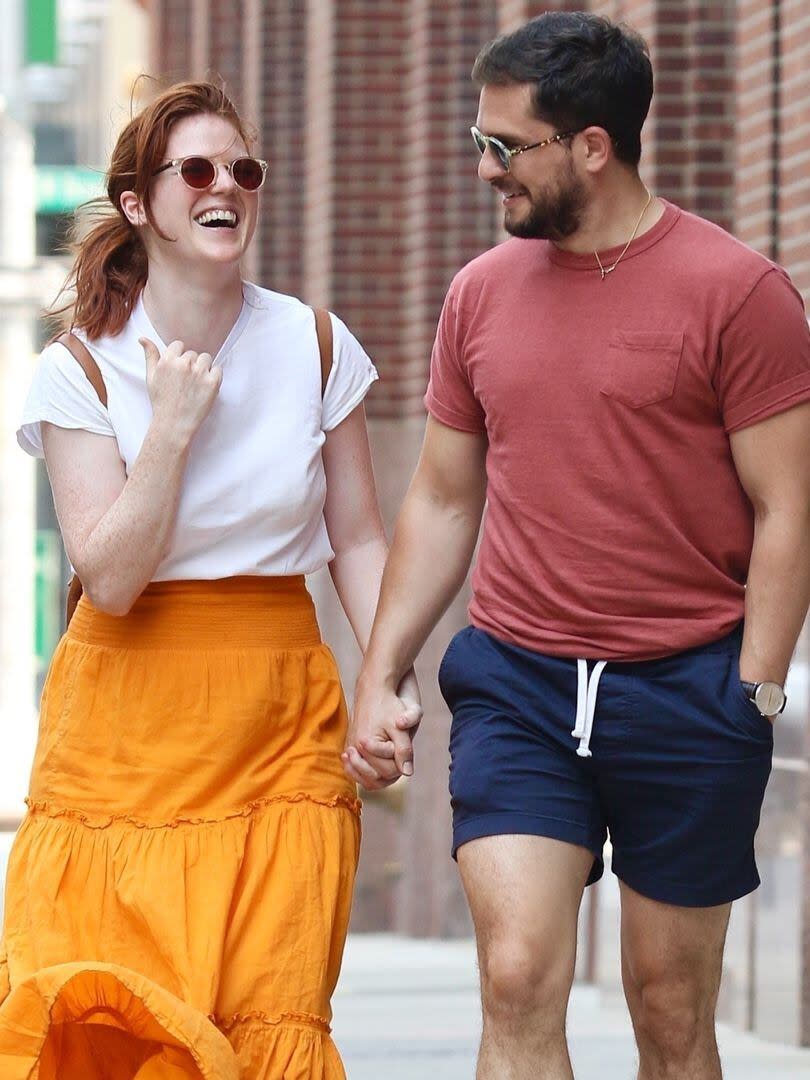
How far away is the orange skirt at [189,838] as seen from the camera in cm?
413

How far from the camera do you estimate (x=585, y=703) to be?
4.22 meters

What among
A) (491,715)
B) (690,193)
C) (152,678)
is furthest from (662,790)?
(690,193)

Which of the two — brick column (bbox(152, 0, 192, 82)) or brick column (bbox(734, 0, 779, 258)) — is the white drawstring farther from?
brick column (bbox(152, 0, 192, 82))

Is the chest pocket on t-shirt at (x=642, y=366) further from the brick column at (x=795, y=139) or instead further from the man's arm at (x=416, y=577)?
the brick column at (x=795, y=139)

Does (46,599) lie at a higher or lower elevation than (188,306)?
lower

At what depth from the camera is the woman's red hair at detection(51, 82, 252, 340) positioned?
13.8 feet

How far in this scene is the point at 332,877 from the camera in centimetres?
423

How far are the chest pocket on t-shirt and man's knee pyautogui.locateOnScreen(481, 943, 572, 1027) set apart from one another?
959 millimetres

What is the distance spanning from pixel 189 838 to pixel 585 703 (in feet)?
2.38

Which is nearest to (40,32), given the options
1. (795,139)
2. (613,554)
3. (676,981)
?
(795,139)

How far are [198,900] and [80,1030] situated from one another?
0.30 metres

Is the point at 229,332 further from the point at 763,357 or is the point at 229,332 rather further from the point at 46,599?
the point at 46,599

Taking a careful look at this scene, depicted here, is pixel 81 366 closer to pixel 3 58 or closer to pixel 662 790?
pixel 662 790

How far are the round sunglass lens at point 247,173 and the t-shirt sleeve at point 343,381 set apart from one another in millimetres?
315
